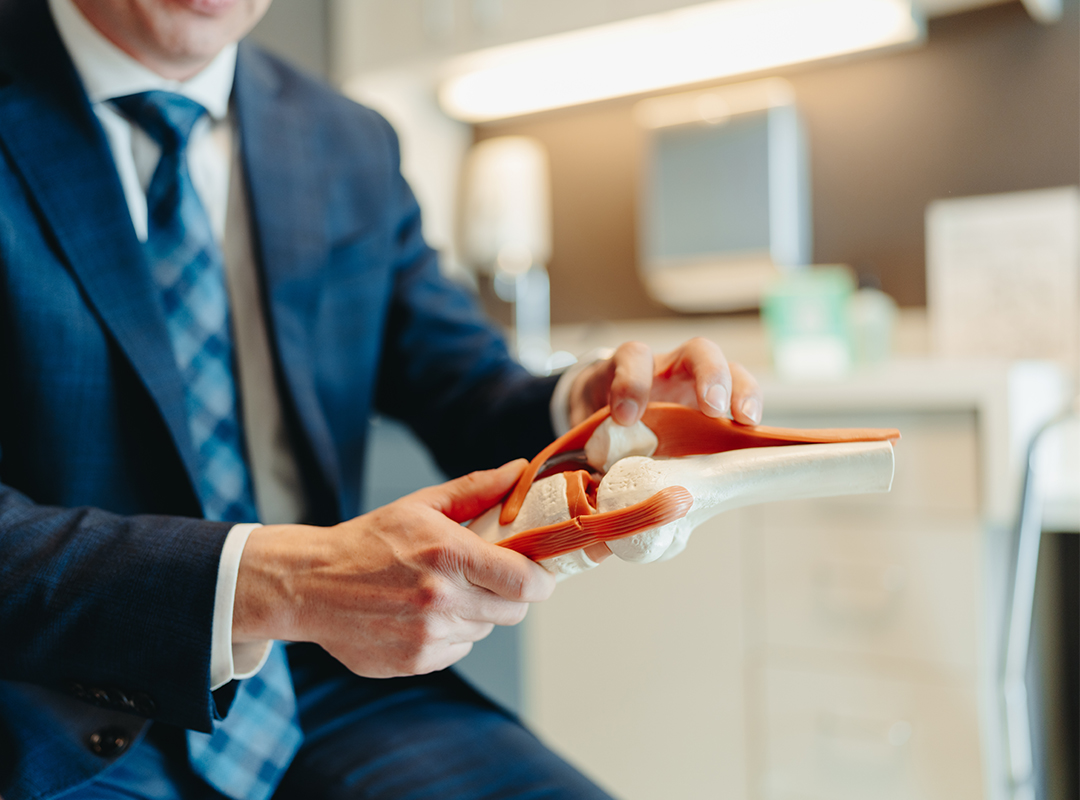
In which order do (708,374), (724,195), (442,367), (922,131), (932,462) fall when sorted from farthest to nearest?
(724,195) < (922,131) < (932,462) < (442,367) < (708,374)

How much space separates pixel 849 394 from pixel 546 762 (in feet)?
2.04

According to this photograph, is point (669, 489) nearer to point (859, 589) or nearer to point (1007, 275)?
point (859, 589)

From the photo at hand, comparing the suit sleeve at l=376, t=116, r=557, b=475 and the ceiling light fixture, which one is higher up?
the ceiling light fixture

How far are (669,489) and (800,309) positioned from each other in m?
0.96

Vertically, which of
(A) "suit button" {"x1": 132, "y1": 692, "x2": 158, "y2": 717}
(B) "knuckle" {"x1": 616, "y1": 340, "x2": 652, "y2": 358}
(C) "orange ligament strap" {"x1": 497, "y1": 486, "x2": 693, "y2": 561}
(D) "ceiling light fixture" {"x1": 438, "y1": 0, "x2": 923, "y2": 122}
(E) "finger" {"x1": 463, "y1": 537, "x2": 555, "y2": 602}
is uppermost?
(D) "ceiling light fixture" {"x1": 438, "y1": 0, "x2": 923, "y2": 122}

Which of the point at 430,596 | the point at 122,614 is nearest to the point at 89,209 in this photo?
the point at 122,614

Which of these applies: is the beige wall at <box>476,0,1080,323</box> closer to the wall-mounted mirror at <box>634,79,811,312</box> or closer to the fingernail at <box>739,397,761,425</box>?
the wall-mounted mirror at <box>634,79,811,312</box>

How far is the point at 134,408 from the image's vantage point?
0.64m

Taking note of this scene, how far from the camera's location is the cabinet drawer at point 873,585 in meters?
0.98

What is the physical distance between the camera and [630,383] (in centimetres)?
54

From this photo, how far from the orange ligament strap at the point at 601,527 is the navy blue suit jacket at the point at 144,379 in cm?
20

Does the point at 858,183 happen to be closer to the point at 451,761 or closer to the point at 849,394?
the point at 849,394

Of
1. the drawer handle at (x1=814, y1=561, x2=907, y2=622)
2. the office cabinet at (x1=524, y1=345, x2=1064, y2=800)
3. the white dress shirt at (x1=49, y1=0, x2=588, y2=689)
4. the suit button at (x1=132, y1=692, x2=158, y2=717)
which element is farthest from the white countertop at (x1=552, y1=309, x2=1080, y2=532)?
the suit button at (x1=132, y1=692, x2=158, y2=717)

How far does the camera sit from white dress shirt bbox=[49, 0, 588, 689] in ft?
2.22
